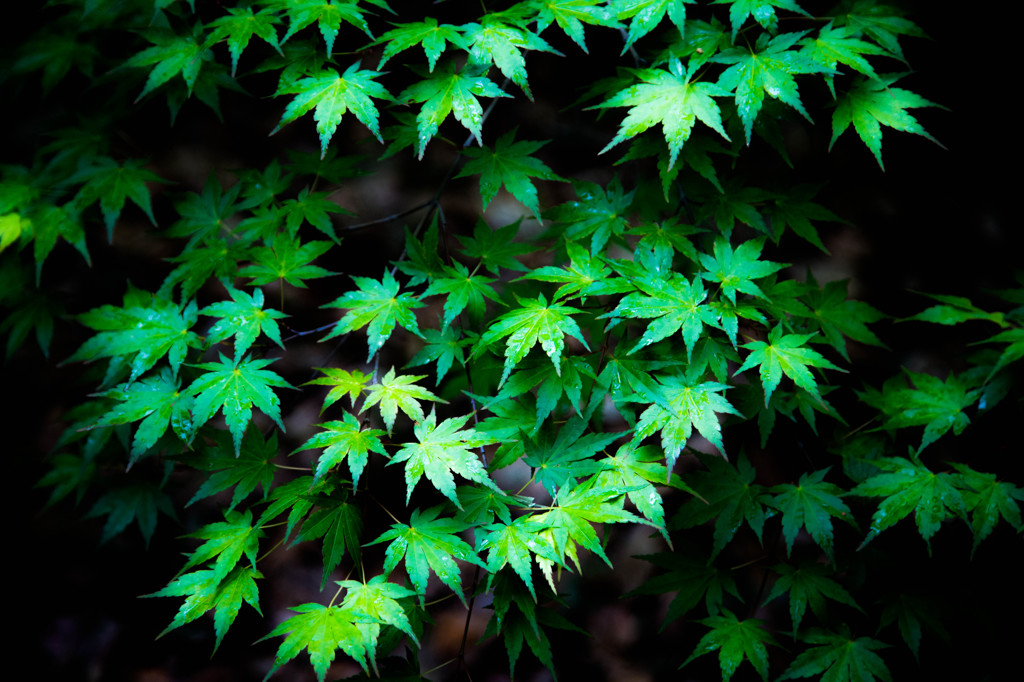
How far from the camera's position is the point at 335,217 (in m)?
2.95

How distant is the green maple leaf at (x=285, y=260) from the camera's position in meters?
1.83

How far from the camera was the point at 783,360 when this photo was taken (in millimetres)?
1569

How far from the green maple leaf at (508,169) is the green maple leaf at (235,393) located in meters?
0.77

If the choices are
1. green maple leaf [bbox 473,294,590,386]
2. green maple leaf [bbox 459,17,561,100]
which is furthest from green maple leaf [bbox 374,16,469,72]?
green maple leaf [bbox 473,294,590,386]

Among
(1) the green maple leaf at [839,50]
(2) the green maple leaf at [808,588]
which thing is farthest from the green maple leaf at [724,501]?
(1) the green maple leaf at [839,50]

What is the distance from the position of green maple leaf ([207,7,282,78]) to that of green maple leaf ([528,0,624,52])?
72 cm

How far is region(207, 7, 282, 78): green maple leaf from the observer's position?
1.69 m

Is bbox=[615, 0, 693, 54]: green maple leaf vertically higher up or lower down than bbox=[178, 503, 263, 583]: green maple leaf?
higher up

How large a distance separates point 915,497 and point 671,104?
125 cm

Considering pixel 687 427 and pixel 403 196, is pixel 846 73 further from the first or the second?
pixel 403 196

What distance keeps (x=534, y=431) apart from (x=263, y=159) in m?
2.07

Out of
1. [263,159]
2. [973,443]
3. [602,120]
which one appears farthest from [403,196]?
[973,443]

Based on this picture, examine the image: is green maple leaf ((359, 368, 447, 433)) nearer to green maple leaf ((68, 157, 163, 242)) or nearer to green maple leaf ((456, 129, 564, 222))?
green maple leaf ((456, 129, 564, 222))

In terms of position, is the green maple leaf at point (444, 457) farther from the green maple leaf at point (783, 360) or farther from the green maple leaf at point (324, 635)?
the green maple leaf at point (783, 360)
